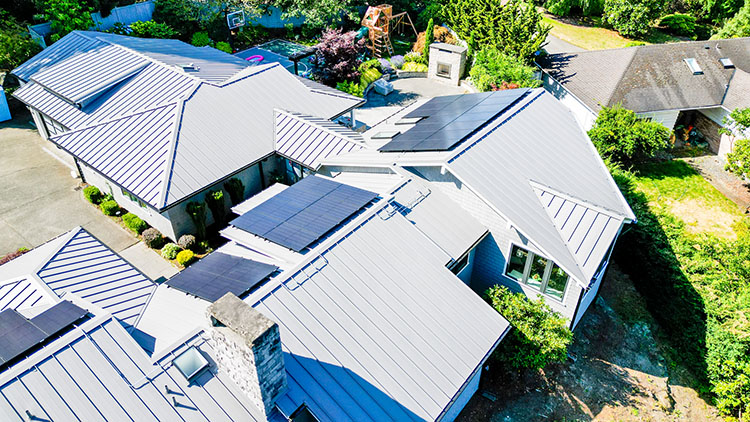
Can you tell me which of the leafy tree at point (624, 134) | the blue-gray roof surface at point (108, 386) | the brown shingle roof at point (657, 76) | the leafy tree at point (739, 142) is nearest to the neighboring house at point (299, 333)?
the blue-gray roof surface at point (108, 386)

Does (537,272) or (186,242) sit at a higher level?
(537,272)

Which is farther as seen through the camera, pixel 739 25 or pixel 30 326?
pixel 739 25

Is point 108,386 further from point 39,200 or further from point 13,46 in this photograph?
point 13,46

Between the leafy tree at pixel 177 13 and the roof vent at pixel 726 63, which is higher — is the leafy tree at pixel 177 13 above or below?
above

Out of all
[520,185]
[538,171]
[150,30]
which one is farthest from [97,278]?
[150,30]

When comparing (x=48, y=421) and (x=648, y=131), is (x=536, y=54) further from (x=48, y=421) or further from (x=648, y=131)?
(x=48, y=421)

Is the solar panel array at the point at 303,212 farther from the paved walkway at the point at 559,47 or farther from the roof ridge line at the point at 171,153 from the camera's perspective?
the paved walkway at the point at 559,47

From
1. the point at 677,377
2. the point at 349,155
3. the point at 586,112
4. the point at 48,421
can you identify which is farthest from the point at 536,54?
the point at 48,421
